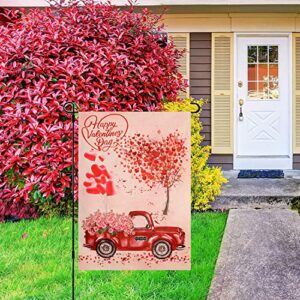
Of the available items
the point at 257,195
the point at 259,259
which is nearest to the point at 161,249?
the point at 259,259

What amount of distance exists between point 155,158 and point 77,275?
4.66ft

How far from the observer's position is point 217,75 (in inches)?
341

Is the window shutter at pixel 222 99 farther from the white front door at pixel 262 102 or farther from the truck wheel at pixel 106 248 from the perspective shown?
the truck wheel at pixel 106 248

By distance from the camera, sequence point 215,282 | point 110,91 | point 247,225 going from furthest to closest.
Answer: point 110,91, point 247,225, point 215,282

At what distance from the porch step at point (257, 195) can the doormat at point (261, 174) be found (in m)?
0.60

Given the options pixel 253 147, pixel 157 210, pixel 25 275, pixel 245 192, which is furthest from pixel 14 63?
pixel 253 147

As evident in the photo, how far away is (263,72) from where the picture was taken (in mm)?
8773

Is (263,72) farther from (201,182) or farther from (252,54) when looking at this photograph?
(201,182)

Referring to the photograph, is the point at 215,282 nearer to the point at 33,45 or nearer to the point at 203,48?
the point at 33,45

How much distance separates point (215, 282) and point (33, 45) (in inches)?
127

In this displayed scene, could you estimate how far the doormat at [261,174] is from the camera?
26.4 feet

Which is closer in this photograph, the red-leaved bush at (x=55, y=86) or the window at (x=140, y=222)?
the window at (x=140, y=222)

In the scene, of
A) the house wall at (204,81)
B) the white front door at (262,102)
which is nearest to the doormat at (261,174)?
the white front door at (262,102)

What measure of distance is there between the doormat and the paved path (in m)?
2.04
